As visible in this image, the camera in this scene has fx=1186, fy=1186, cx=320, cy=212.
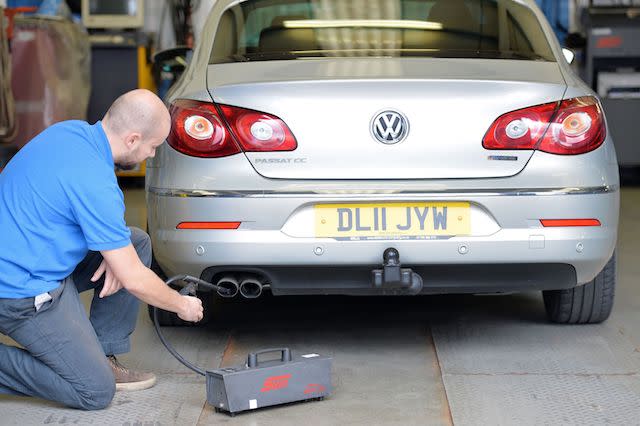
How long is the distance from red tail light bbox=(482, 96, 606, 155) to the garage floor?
0.73 meters

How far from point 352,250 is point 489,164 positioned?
1.65 ft

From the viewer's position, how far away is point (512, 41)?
14.4 ft

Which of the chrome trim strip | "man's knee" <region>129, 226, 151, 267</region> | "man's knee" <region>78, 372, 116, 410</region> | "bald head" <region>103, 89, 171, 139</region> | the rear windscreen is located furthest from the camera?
the rear windscreen

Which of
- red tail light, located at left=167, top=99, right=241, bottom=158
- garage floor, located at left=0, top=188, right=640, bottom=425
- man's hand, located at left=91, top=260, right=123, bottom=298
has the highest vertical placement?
red tail light, located at left=167, top=99, right=241, bottom=158

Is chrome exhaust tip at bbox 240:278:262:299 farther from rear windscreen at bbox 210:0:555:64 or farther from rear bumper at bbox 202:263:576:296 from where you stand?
rear windscreen at bbox 210:0:555:64

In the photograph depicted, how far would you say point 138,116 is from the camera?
3.31m

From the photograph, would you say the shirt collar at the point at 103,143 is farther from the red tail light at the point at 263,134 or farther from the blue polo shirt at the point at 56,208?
the red tail light at the point at 263,134

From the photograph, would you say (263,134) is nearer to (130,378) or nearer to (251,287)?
(251,287)

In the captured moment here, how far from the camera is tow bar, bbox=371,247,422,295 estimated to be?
3.67 metres

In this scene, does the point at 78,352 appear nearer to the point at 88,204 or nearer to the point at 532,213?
the point at 88,204

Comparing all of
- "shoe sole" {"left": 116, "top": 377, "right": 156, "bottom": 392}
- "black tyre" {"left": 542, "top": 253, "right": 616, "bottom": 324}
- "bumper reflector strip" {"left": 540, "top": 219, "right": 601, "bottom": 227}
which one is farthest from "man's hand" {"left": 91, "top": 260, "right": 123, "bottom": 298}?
"black tyre" {"left": 542, "top": 253, "right": 616, "bottom": 324}

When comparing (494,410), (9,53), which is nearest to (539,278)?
(494,410)

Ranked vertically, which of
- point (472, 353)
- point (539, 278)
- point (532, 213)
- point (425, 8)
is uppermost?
point (425, 8)

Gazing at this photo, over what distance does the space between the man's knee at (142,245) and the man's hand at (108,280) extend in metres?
0.24
